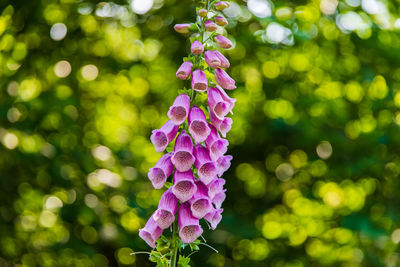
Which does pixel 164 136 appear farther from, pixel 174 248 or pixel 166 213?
pixel 174 248

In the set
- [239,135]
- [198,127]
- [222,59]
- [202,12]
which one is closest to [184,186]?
[198,127]

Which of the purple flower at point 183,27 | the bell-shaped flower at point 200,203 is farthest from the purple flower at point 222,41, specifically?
the bell-shaped flower at point 200,203

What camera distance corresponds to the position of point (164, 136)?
1.47 meters

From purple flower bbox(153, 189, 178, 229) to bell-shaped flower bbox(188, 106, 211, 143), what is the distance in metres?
0.19

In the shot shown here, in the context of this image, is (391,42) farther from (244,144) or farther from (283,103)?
(244,144)

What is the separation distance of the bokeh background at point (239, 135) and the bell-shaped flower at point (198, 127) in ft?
7.03

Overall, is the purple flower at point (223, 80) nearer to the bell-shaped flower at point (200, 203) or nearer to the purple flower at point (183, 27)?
the purple flower at point (183, 27)

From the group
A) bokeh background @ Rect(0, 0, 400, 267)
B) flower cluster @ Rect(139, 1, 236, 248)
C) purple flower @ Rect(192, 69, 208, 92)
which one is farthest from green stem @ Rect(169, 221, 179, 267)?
bokeh background @ Rect(0, 0, 400, 267)

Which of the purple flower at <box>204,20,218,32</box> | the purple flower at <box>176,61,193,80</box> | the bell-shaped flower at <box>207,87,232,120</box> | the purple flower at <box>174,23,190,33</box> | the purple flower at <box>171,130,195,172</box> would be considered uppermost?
the purple flower at <box>174,23,190,33</box>

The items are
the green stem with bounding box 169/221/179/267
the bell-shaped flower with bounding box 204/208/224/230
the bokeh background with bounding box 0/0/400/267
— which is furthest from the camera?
the bokeh background with bounding box 0/0/400/267

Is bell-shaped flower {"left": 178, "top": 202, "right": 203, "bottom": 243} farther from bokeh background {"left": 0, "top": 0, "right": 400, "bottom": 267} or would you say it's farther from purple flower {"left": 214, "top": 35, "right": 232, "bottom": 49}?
bokeh background {"left": 0, "top": 0, "right": 400, "bottom": 267}

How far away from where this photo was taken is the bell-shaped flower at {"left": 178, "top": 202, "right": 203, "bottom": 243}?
1.31m

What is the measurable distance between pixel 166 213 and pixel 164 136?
237 millimetres

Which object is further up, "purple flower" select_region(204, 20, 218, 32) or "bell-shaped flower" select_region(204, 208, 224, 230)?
"purple flower" select_region(204, 20, 218, 32)
